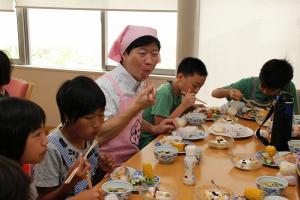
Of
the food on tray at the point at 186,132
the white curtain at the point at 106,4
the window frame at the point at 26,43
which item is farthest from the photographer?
the window frame at the point at 26,43

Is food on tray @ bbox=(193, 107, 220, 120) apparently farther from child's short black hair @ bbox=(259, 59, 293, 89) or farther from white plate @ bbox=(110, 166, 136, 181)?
white plate @ bbox=(110, 166, 136, 181)

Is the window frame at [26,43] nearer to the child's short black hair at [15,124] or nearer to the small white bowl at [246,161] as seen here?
the small white bowl at [246,161]

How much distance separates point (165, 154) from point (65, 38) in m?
2.82

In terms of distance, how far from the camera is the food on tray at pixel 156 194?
1.25 metres

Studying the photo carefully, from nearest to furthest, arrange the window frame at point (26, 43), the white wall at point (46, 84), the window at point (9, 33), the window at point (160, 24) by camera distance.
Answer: the window at point (160, 24), the window frame at point (26, 43), the white wall at point (46, 84), the window at point (9, 33)

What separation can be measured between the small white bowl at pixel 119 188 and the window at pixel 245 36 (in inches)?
100

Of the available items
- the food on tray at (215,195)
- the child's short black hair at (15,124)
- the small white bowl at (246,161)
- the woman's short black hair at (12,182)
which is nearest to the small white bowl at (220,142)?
the small white bowl at (246,161)

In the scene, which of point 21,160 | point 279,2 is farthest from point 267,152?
point 279,2

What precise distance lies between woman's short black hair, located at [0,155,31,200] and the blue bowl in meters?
0.83

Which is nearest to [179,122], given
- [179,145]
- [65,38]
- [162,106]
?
[162,106]

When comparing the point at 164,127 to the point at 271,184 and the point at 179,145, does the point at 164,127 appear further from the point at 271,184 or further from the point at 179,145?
the point at 271,184

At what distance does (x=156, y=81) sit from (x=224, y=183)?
7.95 ft

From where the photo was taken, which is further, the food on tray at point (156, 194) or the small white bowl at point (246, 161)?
the small white bowl at point (246, 161)

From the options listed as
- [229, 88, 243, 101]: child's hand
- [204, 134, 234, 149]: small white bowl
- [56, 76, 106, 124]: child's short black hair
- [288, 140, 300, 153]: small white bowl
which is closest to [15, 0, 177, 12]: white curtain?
[229, 88, 243, 101]: child's hand
